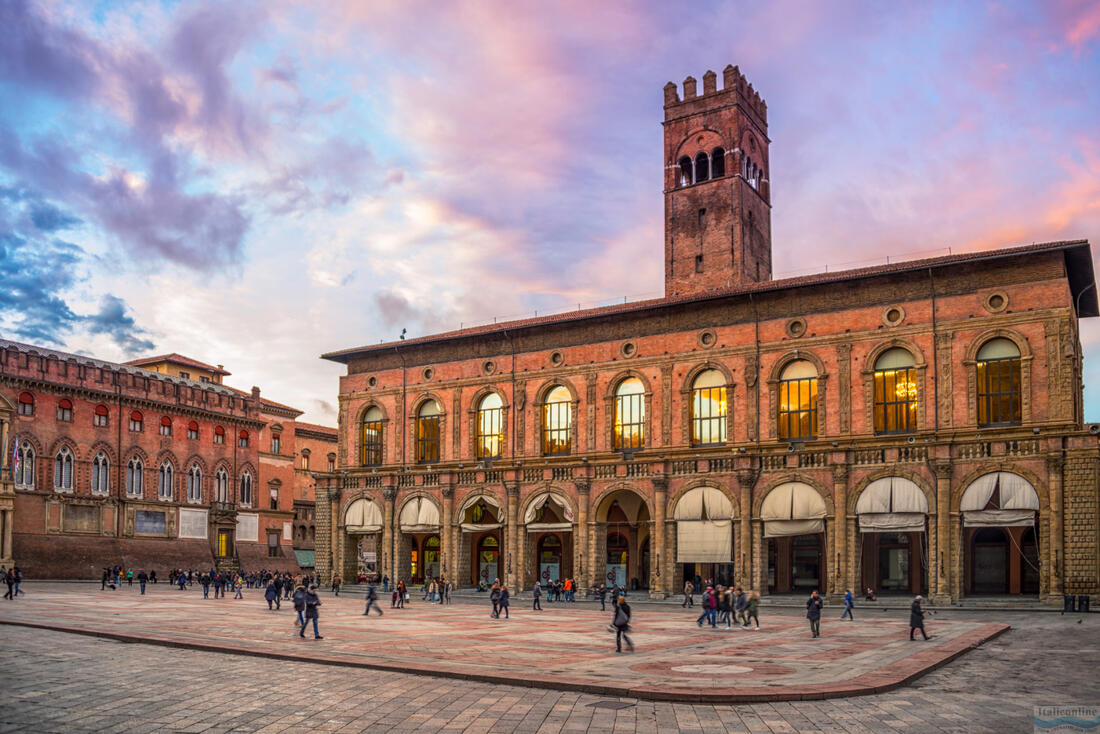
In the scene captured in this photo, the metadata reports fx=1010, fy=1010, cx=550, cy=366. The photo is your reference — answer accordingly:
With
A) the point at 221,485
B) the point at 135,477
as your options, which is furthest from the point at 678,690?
the point at 221,485

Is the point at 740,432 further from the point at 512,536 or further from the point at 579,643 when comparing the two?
the point at 579,643

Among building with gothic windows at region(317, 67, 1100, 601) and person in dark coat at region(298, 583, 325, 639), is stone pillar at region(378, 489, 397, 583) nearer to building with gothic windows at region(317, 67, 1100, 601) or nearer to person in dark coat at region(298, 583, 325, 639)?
building with gothic windows at region(317, 67, 1100, 601)

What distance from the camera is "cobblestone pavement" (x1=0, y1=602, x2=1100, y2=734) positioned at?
14008 mm

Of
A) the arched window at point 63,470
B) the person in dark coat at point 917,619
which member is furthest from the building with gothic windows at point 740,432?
the arched window at point 63,470

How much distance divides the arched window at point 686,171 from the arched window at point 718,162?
1.68 metres

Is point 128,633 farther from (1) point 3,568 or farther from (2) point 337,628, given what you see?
(1) point 3,568

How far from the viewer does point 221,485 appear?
77.9 metres

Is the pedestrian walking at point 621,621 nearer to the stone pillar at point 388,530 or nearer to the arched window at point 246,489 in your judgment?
the stone pillar at point 388,530

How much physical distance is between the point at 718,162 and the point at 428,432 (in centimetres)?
2495

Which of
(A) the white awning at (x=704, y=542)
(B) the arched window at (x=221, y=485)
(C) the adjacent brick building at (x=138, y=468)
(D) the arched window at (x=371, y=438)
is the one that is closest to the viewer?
(A) the white awning at (x=704, y=542)

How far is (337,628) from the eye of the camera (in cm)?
2964

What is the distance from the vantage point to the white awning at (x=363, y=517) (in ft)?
196

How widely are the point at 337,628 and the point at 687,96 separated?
46741 mm

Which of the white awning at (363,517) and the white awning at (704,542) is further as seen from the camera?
the white awning at (363,517)
